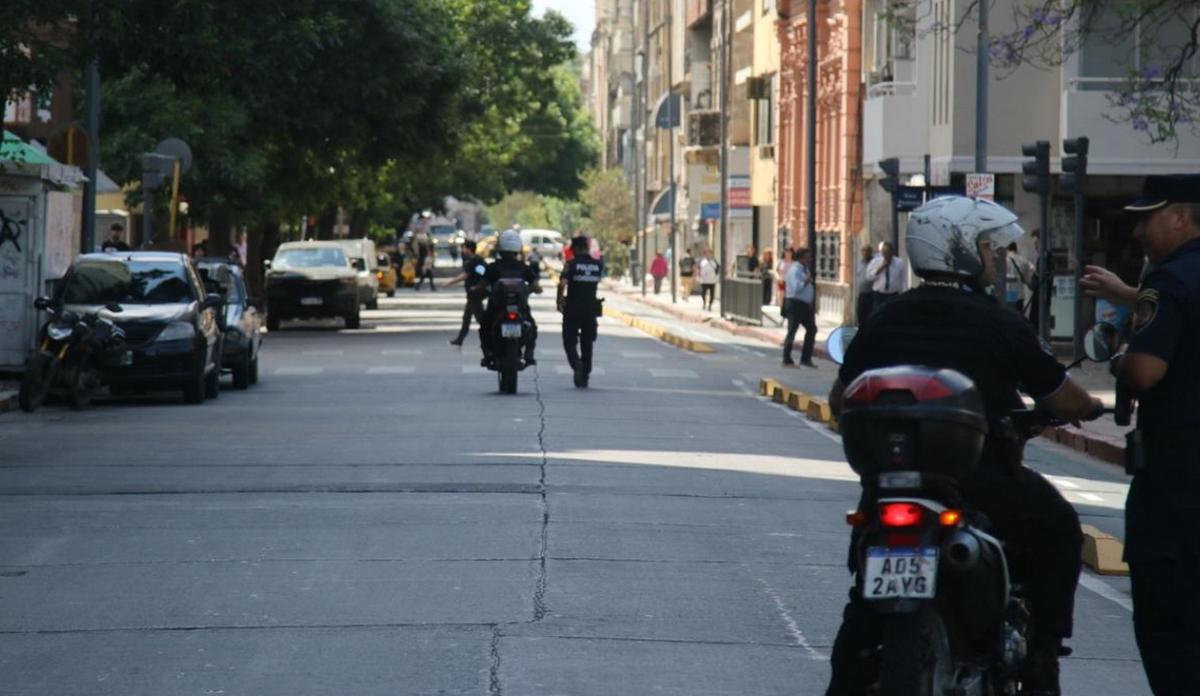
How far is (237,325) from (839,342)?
1963 centimetres

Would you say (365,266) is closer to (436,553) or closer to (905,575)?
(436,553)

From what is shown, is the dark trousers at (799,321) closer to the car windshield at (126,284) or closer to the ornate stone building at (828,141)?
the car windshield at (126,284)

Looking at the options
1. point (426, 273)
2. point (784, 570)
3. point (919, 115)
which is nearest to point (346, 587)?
point (784, 570)

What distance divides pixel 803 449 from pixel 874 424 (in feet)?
42.7

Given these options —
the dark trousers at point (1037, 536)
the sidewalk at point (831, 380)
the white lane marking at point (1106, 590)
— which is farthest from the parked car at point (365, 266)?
the dark trousers at point (1037, 536)

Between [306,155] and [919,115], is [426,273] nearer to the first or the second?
[306,155]

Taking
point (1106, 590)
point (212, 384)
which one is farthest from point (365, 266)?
point (1106, 590)

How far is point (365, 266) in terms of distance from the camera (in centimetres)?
5841

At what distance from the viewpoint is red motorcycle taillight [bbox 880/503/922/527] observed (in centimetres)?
605

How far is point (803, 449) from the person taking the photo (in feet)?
62.8

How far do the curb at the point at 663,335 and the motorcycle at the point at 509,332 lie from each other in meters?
13.4

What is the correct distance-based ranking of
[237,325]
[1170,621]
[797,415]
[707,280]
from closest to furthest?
[1170,621], [797,415], [237,325], [707,280]

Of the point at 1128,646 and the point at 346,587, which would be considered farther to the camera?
the point at 346,587

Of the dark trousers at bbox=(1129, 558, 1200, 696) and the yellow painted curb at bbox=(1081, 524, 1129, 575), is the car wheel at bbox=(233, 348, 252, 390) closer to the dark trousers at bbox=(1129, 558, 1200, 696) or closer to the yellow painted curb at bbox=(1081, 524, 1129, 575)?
the yellow painted curb at bbox=(1081, 524, 1129, 575)
